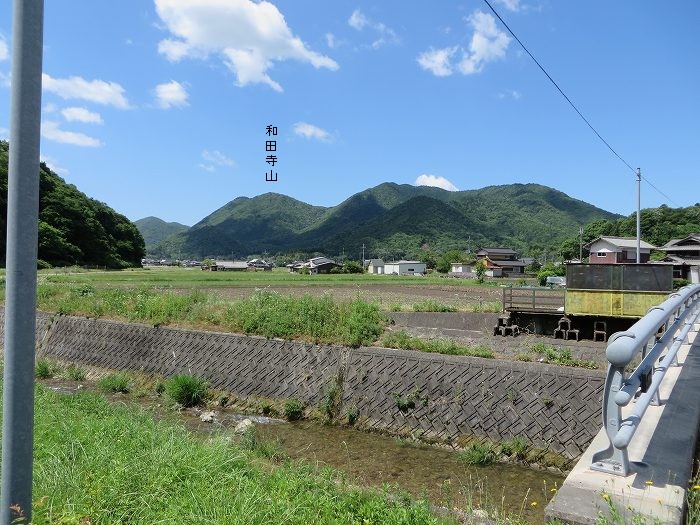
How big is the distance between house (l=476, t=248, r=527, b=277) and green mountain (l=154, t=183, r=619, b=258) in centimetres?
3784

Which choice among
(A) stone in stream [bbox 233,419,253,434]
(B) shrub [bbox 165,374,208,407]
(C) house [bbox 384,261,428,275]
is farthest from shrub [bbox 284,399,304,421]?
(C) house [bbox 384,261,428,275]

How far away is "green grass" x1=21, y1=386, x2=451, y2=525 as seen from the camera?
338 cm

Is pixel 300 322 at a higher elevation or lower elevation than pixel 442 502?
higher

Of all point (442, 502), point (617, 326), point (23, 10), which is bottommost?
point (442, 502)

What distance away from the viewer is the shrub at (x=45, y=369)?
1379cm

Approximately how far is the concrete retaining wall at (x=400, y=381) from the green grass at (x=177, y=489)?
15.9 feet

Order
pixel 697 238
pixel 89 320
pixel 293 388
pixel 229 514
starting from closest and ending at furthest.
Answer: pixel 229 514, pixel 293 388, pixel 89 320, pixel 697 238

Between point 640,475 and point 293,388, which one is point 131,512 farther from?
point 293,388

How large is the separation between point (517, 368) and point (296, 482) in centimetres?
617

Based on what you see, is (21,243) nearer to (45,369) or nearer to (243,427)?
(243,427)

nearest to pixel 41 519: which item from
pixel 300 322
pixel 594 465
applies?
pixel 594 465

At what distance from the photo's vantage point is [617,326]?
1745 cm

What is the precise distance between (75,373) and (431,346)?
1042 cm

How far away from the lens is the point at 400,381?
1024cm
